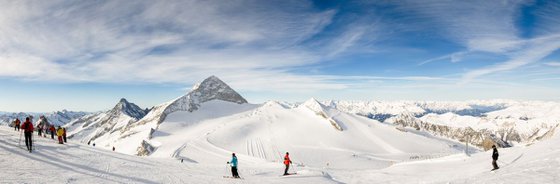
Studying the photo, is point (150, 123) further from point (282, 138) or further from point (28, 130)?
point (28, 130)

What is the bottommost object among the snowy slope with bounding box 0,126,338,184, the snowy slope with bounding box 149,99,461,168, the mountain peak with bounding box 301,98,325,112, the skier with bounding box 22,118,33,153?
the snowy slope with bounding box 149,99,461,168

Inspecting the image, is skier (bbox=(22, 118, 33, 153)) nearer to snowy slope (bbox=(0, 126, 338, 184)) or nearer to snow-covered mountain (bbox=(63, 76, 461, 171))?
snowy slope (bbox=(0, 126, 338, 184))

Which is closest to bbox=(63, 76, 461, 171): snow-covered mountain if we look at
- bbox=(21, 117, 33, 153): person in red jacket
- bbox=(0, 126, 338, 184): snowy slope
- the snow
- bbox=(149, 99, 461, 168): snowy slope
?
bbox=(149, 99, 461, 168): snowy slope

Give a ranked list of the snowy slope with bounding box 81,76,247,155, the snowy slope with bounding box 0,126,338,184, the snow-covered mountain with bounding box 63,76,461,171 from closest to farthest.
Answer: the snowy slope with bounding box 0,126,338,184 < the snow-covered mountain with bounding box 63,76,461,171 < the snowy slope with bounding box 81,76,247,155

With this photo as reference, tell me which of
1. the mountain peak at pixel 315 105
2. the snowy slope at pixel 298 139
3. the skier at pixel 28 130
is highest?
the mountain peak at pixel 315 105

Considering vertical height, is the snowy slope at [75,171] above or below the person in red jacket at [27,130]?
below

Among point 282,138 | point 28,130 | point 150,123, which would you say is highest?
point 28,130

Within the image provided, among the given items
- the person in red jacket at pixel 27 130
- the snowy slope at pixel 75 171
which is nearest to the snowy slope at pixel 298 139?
the snowy slope at pixel 75 171

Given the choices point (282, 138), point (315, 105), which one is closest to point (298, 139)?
point (282, 138)

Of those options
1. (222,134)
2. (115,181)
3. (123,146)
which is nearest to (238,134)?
(222,134)

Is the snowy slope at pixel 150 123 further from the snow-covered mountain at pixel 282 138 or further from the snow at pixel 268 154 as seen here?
the snow at pixel 268 154

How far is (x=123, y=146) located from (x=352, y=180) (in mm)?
109734

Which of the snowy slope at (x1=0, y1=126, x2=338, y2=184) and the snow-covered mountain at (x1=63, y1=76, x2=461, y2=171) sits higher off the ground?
the snowy slope at (x1=0, y1=126, x2=338, y2=184)

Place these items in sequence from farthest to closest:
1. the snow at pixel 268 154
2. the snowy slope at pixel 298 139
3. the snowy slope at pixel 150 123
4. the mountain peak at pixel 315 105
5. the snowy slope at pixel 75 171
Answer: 1. the mountain peak at pixel 315 105
2. the snowy slope at pixel 150 123
3. the snowy slope at pixel 298 139
4. the snow at pixel 268 154
5. the snowy slope at pixel 75 171
